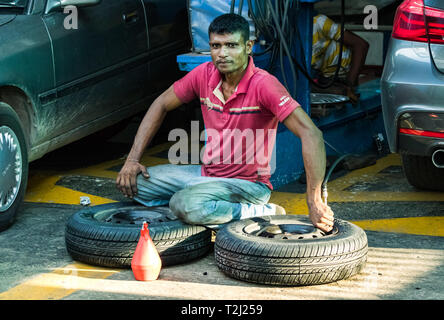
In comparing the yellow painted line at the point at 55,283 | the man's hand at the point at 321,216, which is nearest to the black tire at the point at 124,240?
the yellow painted line at the point at 55,283

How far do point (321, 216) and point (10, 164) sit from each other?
6.91 ft

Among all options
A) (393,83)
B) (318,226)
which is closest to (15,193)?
(318,226)

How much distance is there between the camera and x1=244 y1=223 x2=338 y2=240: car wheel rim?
4152 millimetres

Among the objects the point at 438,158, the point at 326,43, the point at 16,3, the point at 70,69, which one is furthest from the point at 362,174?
the point at 16,3

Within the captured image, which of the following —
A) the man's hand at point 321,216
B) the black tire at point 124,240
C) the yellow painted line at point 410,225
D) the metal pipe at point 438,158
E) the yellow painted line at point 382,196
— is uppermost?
the metal pipe at point 438,158

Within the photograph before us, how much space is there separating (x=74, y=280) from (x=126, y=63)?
2.69 meters

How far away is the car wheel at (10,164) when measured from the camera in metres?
4.93

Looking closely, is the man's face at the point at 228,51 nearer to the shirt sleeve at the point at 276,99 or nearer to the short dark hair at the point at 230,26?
the short dark hair at the point at 230,26

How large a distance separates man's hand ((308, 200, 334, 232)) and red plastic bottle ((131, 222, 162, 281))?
2.74 feet

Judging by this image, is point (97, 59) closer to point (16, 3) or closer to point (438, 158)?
point (16, 3)

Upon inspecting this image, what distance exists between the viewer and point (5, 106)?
5.02 metres

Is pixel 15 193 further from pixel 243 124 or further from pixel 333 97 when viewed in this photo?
pixel 333 97

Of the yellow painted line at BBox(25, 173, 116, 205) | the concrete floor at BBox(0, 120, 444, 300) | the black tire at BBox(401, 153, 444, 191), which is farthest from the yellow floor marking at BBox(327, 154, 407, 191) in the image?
the yellow painted line at BBox(25, 173, 116, 205)

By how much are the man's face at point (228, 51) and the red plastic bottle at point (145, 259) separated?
3.54 feet
